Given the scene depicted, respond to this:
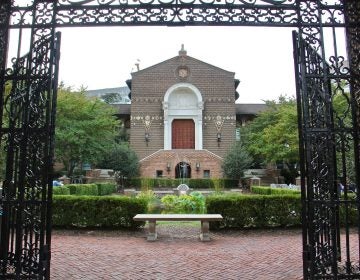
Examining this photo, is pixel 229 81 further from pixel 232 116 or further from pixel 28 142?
pixel 28 142

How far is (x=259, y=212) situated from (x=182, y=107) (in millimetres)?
29953

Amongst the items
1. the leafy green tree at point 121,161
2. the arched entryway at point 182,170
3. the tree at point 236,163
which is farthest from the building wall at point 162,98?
the tree at point 236,163

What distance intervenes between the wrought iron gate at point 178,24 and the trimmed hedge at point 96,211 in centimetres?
606

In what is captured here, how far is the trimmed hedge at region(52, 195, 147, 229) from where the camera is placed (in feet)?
39.4

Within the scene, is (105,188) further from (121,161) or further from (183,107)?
(183,107)

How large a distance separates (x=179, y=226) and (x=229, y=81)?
29739 mm

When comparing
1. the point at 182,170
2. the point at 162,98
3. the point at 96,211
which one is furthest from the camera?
the point at 162,98

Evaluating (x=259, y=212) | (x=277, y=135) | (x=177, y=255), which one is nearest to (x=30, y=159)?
(x=177, y=255)

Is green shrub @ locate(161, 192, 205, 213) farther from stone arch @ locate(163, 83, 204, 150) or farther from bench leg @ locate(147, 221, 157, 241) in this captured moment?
stone arch @ locate(163, 83, 204, 150)

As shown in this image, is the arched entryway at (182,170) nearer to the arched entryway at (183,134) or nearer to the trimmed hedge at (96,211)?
the arched entryway at (183,134)

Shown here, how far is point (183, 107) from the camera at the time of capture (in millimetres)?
41375

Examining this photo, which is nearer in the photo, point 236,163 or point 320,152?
point 320,152

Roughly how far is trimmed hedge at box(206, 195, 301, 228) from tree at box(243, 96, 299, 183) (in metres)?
17.6

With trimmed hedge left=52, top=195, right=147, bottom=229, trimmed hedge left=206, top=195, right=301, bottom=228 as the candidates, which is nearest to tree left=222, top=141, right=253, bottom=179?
trimmed hedge left=206, top=195, right=301, bottom=228
